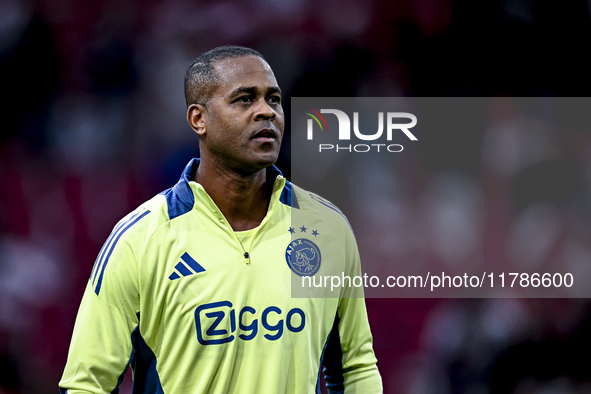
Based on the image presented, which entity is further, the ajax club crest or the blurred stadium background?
the blurred stadium background

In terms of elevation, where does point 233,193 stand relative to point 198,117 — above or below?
below

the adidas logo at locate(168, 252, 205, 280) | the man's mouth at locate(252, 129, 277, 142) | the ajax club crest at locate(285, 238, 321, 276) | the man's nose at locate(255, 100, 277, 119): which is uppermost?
the man's nose at locate(255, 100, 277, 119)

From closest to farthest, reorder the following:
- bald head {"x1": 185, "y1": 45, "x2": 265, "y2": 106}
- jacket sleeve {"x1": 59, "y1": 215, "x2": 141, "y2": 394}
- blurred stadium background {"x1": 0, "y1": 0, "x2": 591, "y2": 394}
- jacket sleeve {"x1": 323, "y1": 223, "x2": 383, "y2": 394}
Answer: jacket sleeve {"x1": 59, "y1": 215, "x2": 141, "y2": 394}
bald head {"x1": 185, "y1": 45, "x2": 265, "y2": 106}
jacket sleeve {"x1": 323, "y1": 223, "x2": 383, "y2": 394}
blurred stadium background {"x1": 0, "y1": 0, "x2": 591, "y2": 394}

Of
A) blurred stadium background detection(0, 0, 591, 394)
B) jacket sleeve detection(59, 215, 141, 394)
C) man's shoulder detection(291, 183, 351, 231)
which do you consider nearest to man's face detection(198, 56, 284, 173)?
man's shoulder detection(291, 183, 351, 231)

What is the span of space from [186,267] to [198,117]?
426 millimetres

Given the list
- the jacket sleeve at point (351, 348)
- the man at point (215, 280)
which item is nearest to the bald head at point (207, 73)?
the man at point (215, 280)

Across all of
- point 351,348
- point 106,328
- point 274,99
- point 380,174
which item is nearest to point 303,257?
point 351,348

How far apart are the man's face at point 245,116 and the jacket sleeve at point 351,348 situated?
1.36 ft

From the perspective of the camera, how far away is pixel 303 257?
156cm

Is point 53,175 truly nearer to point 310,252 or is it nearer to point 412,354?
point 310,252

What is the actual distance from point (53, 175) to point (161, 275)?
4.31ft

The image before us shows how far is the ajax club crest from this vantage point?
5.04 ft

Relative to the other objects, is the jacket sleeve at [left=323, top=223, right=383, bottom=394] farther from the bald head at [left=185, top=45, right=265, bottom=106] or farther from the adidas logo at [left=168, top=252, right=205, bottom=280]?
the bald head at [left=185, top=45, right=265, bottom=106]

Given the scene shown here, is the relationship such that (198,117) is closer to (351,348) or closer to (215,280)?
(215,280)
